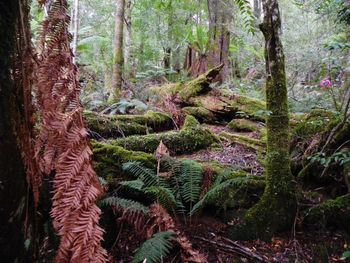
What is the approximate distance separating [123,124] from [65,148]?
4.62 m

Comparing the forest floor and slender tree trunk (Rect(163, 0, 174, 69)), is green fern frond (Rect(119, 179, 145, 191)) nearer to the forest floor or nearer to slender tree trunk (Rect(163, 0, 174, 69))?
the forest floor

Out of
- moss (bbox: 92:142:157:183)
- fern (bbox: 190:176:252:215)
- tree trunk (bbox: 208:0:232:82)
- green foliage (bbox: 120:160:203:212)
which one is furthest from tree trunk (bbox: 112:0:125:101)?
fern (bbox: 190:176:252:215)

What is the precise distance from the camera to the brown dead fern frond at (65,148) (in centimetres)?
123

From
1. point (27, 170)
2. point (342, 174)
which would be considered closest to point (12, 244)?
point (27, 170)

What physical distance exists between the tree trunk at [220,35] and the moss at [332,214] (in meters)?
6.96

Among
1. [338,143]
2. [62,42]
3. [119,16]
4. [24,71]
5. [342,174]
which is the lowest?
[342,174]

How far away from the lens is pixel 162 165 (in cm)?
419

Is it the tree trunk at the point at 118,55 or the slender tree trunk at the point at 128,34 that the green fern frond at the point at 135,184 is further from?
the slender tree trunk at the point at 128,34

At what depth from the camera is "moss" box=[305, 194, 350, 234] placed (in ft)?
11.1

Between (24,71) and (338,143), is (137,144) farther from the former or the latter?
(24,71)

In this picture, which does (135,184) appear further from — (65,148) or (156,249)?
(65,148)

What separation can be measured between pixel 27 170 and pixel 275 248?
288 centimetres

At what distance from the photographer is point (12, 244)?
0.91 m

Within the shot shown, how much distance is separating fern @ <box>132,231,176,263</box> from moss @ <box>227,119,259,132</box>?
422 cm
